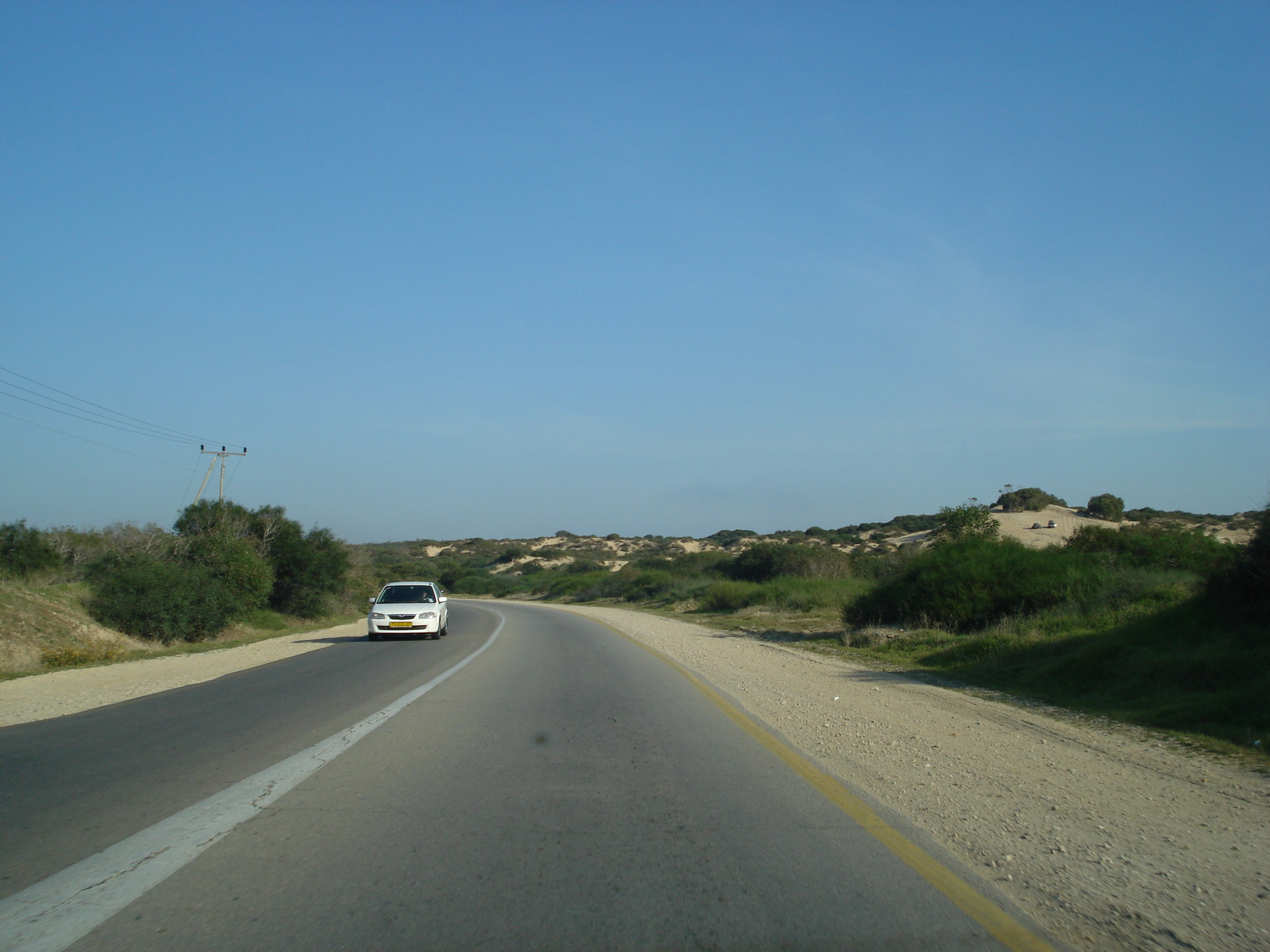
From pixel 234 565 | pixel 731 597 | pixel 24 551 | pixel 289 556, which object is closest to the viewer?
pixel 24 551

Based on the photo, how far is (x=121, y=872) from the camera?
4883mm

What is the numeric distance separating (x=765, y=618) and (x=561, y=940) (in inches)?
1333

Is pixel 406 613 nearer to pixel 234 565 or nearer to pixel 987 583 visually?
pixel 234 565

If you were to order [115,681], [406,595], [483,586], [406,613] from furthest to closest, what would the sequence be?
[483,586], [406,595], [406,613], [115,681]

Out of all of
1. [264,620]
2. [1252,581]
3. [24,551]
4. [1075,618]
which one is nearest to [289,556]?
[264,620]

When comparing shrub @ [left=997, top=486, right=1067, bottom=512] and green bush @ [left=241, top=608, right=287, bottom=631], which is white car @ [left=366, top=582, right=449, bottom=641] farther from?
shrub @ [left=997, top=486, right=1067, bottom=512]

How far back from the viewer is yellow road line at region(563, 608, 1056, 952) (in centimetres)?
413

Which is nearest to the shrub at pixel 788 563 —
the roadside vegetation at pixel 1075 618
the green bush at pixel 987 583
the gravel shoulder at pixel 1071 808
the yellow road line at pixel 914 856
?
the roadside vegetation at pixel 1075 618

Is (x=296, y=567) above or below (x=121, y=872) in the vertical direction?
above

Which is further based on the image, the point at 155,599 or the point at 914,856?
the point at 155,599

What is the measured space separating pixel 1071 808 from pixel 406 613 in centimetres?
2110

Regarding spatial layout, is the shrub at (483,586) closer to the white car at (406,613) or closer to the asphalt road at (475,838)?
the white car at (406,613)

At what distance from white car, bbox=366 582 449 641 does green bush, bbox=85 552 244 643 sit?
5.94m

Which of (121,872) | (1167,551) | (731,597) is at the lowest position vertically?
(121,872)
